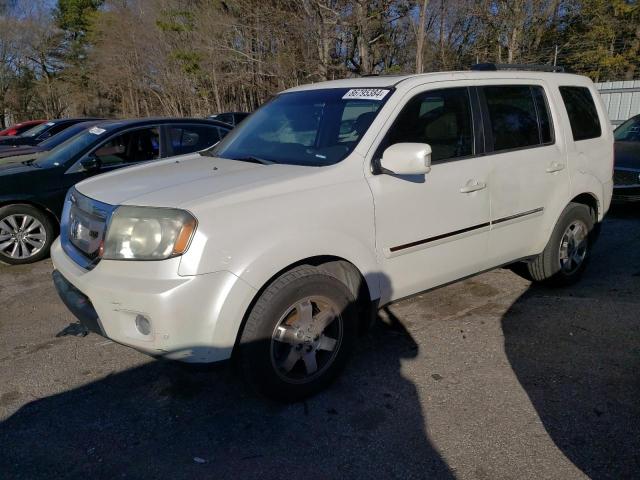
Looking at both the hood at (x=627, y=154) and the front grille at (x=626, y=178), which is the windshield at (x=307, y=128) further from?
the hood at (x=627, y=154)

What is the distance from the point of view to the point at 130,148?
644 cm

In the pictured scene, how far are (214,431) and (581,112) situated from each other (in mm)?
3975

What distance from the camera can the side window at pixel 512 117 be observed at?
376cm

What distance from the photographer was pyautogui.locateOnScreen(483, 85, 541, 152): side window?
148 inches

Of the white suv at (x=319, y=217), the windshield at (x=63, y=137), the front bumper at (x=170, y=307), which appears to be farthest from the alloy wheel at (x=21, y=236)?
the front bumper at (x=170, y=307)

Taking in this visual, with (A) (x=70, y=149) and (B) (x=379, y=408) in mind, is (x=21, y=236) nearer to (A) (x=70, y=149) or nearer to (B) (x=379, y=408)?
(A) (x=70, y=149)

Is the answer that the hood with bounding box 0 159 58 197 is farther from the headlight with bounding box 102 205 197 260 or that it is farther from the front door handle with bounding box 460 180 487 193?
the front door handle with bounding box 460 180 487 193

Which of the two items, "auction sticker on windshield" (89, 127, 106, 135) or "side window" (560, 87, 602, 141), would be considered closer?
"side window" (560, 87, 602, 141)

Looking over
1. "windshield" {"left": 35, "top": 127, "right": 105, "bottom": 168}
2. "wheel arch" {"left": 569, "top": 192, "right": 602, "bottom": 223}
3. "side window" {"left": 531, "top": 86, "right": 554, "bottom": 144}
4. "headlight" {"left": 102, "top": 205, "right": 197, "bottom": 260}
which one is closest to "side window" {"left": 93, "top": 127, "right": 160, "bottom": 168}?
"windshield" {"left": 35, "top": 127, "right": 105, "bottom": 168}

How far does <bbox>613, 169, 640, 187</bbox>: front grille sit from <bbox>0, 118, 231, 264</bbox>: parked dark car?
5.83m

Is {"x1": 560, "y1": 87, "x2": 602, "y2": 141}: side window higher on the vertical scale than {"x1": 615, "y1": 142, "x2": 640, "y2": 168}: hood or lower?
higher

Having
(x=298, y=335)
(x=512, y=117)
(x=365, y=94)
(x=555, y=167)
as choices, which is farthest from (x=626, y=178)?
(x=298, y=335)

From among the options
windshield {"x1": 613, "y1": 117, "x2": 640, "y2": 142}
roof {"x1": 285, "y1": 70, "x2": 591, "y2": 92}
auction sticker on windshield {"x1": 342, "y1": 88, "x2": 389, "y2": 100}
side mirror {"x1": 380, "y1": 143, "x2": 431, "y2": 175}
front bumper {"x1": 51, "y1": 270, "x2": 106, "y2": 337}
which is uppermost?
A: roof {"x1": 285, "y1": 70, "x2": 591, "y2": 92}

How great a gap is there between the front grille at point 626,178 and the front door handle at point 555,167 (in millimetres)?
3931
